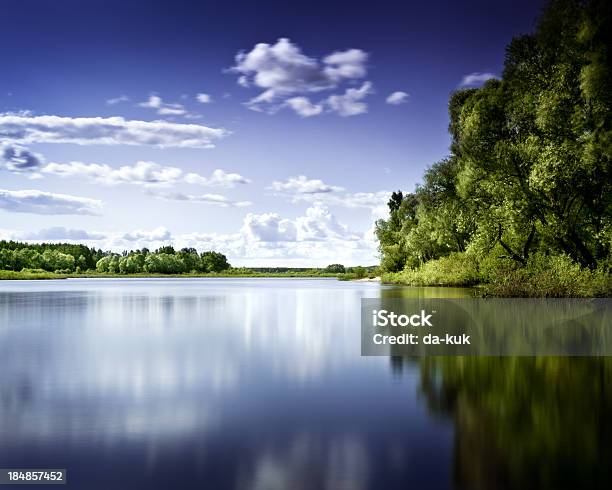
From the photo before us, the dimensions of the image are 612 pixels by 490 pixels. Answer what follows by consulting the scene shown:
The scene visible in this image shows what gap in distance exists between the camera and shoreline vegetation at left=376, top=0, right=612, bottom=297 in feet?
101

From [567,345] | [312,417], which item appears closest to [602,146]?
[567,345]

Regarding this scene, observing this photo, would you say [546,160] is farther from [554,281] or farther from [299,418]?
[299,418]

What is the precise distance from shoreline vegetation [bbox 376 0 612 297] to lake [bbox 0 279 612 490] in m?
21.0

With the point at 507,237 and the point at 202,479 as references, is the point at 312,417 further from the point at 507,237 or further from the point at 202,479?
the point at 507,237

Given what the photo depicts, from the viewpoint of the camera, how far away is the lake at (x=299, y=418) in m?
6.71

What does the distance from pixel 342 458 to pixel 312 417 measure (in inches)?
90.9

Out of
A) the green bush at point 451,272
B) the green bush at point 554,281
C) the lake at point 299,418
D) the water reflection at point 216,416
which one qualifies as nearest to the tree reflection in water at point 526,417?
the lake at point 299,418

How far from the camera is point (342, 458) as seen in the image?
720 centimetres

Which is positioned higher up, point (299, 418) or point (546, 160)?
point (546, 160)

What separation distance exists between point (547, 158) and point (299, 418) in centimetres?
2910

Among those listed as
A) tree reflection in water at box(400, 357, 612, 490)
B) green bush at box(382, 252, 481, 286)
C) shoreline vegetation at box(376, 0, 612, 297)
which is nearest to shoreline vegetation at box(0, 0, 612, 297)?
shoreline vegetation at box(376, 0, 612, 297)

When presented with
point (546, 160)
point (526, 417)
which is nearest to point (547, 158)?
point (546, 160)

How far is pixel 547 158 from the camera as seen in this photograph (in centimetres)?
3334

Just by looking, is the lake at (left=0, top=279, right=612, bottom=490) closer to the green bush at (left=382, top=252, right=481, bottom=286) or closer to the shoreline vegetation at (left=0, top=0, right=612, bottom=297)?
the shoreline vegetation at (left=0, top=0, right=612, bottom=297)
